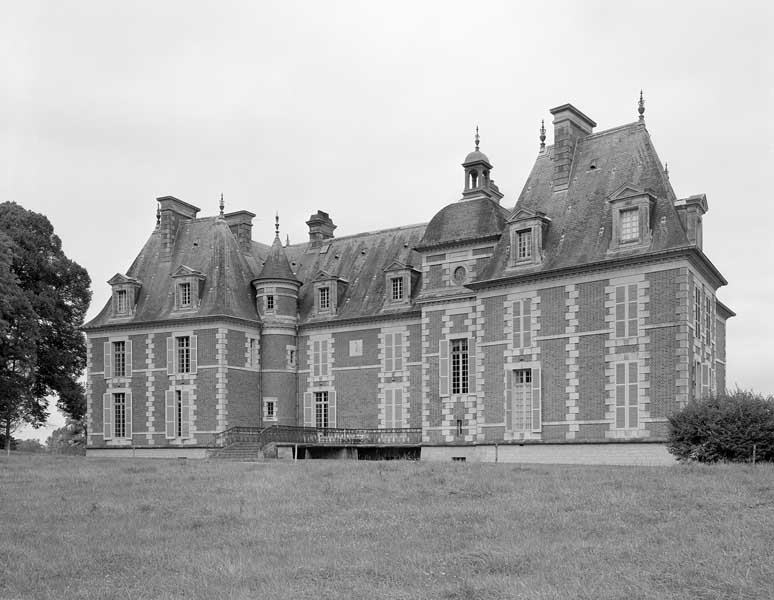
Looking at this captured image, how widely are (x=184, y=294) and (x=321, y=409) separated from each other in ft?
25.9

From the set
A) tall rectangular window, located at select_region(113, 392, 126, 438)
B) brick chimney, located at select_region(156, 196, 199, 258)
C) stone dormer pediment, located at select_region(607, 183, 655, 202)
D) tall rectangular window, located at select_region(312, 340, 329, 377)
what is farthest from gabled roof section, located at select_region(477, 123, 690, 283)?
tall rectangular window, located at select_region(113, 392, 126, 438)

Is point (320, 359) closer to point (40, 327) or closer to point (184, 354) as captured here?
point (184, 354)

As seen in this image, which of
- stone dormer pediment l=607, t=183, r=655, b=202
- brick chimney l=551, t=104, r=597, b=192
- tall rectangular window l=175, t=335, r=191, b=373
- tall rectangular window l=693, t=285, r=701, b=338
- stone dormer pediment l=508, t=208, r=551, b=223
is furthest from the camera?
tall rectangular window l=175, t=335, r=191, b=373

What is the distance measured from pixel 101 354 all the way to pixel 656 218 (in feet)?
84.6

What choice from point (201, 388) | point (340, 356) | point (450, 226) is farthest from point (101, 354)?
point (450, 226)

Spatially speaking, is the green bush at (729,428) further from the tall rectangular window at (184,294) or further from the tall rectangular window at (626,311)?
the tall rectangular window at (184,294)

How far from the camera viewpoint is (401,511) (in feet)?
52.9

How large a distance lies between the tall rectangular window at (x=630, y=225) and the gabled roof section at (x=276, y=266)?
1664 centimetres

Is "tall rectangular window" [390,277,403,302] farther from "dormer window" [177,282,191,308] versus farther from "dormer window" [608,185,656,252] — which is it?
"dormer window" [608,185,656,252]

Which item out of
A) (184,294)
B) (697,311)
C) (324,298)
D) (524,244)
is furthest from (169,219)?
(697,311)

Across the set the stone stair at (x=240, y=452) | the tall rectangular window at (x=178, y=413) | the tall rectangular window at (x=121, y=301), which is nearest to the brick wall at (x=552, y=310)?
the stone stair at (x=240, y=452)

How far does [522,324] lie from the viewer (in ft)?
101

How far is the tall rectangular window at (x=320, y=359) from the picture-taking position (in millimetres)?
39906

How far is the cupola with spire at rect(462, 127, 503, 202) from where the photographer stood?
35094 millimetres
